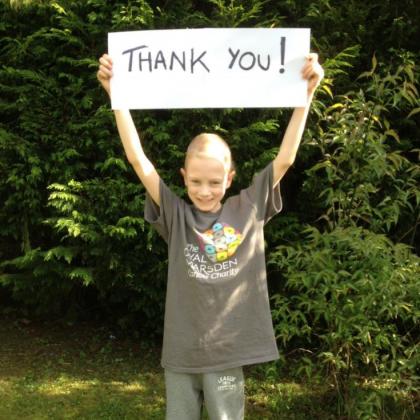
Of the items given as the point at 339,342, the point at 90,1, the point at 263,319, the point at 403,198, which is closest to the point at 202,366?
the point at 263,319

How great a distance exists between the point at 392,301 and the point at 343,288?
0.84ft

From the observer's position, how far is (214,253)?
2.37 m

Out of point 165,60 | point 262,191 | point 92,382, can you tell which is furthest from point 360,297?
point 92,382

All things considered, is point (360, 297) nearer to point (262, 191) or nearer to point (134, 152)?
point (262, 191)

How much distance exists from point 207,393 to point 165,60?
132 centimetres

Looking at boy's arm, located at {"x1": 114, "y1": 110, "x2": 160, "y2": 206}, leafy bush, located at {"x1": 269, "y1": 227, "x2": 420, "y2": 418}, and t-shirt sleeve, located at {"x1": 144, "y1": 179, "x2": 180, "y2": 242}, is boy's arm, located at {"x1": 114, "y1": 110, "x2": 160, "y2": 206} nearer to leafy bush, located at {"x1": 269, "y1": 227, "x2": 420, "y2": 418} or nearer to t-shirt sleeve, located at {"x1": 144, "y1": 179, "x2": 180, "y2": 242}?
t-shirt sleeve, located at {"x1": 144, "y1": 179, "x2": 180, "y2": 242}

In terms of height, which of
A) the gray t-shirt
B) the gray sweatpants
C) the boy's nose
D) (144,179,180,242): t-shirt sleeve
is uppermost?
the boy's nose

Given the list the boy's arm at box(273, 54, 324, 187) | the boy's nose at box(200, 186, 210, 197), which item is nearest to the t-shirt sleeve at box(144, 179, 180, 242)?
the boy's nose at box(200, 186, 210, 197)

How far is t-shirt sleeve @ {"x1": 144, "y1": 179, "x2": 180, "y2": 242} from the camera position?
2457 mm

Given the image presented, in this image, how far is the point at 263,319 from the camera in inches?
96.5

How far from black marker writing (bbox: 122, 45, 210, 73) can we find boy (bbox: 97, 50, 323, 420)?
0.39 feet

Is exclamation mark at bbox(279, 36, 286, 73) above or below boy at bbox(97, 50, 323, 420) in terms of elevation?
above

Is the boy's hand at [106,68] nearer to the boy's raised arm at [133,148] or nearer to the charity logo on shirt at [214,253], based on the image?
the boy's raised arm at [133,148]

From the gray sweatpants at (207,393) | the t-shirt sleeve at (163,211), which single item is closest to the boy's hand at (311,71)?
the t-shirt sleeve at (163,211)
